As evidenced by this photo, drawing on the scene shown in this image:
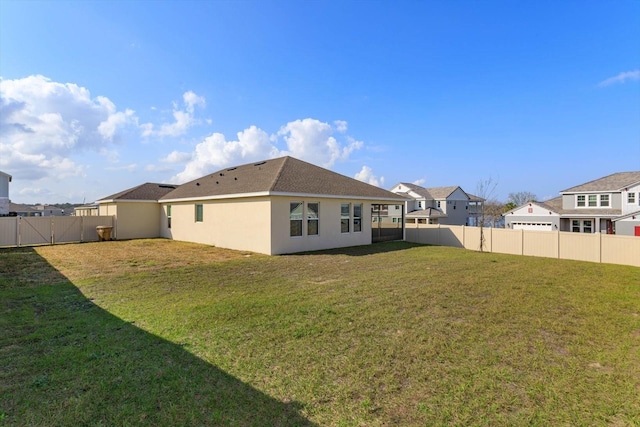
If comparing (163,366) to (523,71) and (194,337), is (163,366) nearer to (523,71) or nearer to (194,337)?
(194,337)

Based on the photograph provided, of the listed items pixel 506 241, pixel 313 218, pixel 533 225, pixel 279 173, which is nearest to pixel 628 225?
pixel 533 225

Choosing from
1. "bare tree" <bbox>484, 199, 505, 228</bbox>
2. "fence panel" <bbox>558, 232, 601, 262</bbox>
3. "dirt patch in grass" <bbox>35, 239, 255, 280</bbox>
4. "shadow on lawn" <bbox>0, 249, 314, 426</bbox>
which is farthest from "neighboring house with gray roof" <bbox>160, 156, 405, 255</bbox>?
"bare tree" <bbox>484, 199, 505, 228</bbox>

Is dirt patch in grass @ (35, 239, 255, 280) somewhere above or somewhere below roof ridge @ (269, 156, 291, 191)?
below

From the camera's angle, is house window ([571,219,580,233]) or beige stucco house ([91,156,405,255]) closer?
beige stucco house ([91,156,405,255])

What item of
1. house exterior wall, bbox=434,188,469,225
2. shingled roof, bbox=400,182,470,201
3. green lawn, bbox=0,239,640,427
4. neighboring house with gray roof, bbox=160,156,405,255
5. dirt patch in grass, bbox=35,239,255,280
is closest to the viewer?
green lawn, bbox=0,239,640,427

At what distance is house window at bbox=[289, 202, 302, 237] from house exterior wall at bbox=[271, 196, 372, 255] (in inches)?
6.7

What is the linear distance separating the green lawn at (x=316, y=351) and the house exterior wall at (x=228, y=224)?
522 centimetres

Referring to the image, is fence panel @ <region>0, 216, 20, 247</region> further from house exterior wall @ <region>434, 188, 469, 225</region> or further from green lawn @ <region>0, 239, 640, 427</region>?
house exterior wall @ <region>434, 188, 469, 225</region>

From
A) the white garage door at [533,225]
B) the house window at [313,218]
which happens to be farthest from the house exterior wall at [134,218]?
the white garage door at [533,225]

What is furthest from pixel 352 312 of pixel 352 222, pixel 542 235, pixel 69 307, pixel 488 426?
pixel 542 235

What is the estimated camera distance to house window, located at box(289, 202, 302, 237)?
1401cm

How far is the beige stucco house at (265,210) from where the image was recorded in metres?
13.7

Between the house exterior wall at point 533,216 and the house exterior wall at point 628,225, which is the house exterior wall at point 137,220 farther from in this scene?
the house exterior wall at point 533,216

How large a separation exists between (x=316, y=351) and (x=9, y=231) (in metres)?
20.4
